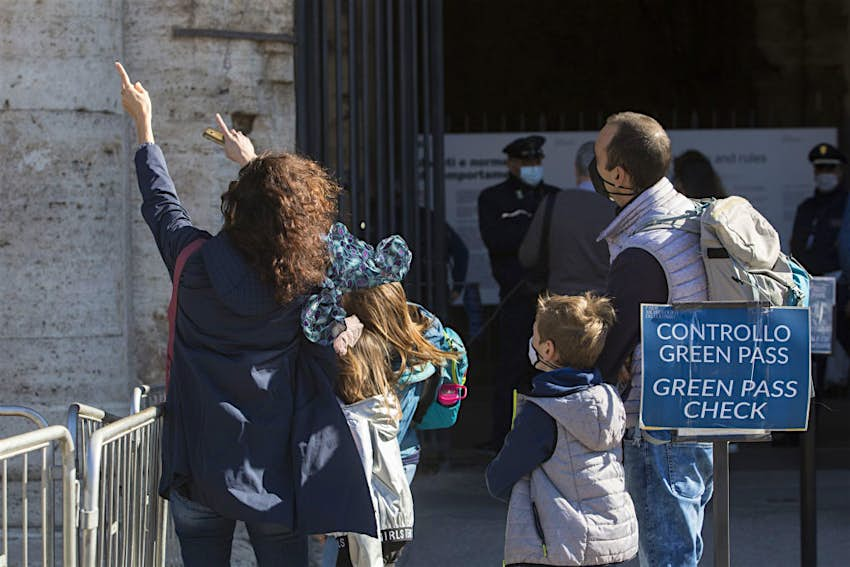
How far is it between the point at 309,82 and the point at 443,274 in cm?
118

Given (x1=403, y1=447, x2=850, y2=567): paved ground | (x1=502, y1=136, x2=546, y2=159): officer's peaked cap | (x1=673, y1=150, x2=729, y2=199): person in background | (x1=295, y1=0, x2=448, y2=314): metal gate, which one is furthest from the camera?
(x1=502, y1=136, x2=546, y2=159): officer's peaked cap

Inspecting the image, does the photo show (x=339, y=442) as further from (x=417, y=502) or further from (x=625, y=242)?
(x=417, y=502)

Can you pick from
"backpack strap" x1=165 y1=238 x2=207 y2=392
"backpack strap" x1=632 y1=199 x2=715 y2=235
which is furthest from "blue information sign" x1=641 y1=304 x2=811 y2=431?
"backpack strap" x1=165 y1=238 x2=207 y2=392

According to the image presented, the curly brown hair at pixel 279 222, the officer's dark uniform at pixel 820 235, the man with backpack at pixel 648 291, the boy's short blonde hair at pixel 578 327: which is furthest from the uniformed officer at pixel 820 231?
the curly brown hair at pixel 279 222

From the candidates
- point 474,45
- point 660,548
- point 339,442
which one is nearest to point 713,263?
point 660,548

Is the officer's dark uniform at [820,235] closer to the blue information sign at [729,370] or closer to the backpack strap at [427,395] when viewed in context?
the backpack strap at [427,395]

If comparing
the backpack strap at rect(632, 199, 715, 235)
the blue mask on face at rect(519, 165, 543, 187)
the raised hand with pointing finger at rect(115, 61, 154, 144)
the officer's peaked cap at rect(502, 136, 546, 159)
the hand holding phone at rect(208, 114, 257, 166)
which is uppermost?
the officer's peaked cap at rect(502, 136, 546, 159)

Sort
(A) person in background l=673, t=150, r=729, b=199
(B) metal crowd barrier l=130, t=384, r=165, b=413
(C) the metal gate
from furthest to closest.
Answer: (A) person in background l=673, t=150, r=729, b=199, (C) the metal gate, (B) metal crowd barrier l=130, t=384, r=165, b=413

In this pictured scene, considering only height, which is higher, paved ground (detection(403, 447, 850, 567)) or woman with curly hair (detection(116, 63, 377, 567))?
woman with curly hair (detection(116, 63, 377, 567))

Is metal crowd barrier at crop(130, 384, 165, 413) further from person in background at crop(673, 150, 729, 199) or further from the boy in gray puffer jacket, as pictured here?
person in background at crop(673, 150, 729, 199)

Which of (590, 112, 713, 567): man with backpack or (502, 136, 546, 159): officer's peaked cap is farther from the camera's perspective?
(502, 136, 546, 159): officer's peaked cap

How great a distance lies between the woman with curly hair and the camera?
11.1 feet

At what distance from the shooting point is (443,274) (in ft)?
21.8

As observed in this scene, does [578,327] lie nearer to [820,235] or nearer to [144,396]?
[144,396]
